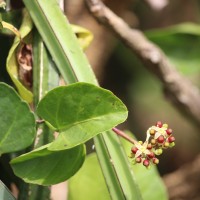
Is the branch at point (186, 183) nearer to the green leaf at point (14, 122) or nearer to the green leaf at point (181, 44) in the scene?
the green leaf at point (181, 44)

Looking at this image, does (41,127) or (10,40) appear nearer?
(41,127)

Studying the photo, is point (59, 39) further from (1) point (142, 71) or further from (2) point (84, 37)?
(1) point (142, 71)

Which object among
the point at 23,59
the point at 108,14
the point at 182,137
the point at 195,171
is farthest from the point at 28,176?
the point at 182,137

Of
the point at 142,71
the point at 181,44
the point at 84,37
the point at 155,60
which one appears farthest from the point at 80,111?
the point at 142,71

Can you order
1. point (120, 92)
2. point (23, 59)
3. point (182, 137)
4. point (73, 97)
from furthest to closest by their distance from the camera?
point (182, 137) → point (120, 92) → point (23, 59) → point (73, 97)

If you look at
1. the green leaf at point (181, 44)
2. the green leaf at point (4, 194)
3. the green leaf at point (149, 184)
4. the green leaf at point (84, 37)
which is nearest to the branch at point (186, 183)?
the green leaf at point (181, 44)

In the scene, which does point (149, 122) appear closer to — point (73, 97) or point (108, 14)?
point (108, 14)

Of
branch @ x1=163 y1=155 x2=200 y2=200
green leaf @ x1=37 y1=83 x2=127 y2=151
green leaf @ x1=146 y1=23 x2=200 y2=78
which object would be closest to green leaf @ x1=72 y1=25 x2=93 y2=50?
green leaf @ x1=37 y1=83 x2=127 y2=151
